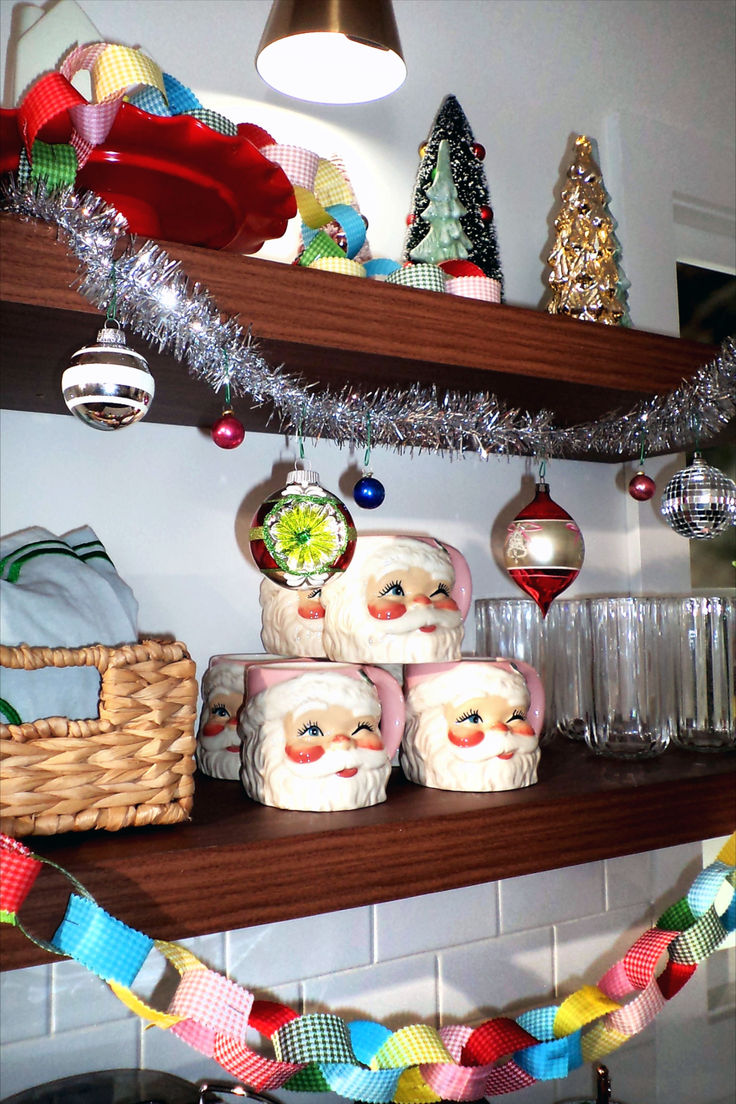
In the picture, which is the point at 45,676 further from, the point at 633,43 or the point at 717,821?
the point at 633,43

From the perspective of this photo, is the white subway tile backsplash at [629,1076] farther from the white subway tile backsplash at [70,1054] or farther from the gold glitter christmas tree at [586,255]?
the gold glitter christmas tree at [586,255]

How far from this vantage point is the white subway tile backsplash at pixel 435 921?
102 centimetres

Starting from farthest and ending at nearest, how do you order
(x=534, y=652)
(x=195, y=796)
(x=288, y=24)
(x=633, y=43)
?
(x=633, y=43)
(x=534, y=652)
(x=288, y=24)
(x=195, y=796)

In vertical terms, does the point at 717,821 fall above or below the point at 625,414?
below

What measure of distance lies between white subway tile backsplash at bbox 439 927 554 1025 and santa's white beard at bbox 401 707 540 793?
371 mm

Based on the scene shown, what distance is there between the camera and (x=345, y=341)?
27.7 inches

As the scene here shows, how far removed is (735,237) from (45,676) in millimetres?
1180

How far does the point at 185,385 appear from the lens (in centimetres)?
78

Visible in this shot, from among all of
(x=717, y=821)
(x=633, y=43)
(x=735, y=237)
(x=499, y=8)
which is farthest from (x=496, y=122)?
(x=717, y=821)

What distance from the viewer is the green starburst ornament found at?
2.29ft

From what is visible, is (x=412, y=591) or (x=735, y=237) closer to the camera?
(x=412, y=591)

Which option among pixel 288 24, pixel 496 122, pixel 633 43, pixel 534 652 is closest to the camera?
pixel 288 24

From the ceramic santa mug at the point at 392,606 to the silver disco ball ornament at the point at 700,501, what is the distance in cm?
27

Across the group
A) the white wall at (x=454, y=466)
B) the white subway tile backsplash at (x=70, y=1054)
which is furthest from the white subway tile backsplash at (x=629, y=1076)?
the white subway tile backsplash at (x=70, y=1054)
